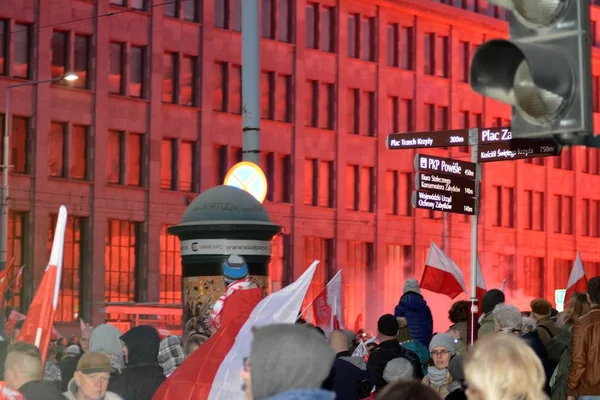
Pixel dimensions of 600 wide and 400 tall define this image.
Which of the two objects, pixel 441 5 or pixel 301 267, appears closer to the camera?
pixel 301 267

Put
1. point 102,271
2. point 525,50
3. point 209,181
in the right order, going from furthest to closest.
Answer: point 209,181
point 102,271
point 525,50

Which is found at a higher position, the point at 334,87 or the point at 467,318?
the point at 334,87

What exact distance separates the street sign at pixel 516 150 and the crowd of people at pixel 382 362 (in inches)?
52.3

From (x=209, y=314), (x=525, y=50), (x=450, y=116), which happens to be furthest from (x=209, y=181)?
(x=525, y=50)

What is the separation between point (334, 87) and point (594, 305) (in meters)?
54.5

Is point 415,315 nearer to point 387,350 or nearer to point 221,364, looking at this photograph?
point 387,350

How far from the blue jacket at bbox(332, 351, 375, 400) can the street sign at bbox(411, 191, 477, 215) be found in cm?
398

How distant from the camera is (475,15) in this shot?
71500 millimetres

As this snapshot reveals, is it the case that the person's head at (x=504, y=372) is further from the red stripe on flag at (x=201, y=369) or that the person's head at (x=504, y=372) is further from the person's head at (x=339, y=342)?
the person's head at (x=339, y=342)

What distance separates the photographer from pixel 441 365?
36.7 feet

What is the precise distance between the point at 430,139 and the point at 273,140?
46.4 meters

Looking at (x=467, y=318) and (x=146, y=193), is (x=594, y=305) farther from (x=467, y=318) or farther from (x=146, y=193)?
(x=146, y=193)

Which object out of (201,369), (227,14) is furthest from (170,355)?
(227,14)

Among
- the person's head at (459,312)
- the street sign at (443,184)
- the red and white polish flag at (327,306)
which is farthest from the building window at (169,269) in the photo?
the street sign at (443,184)
